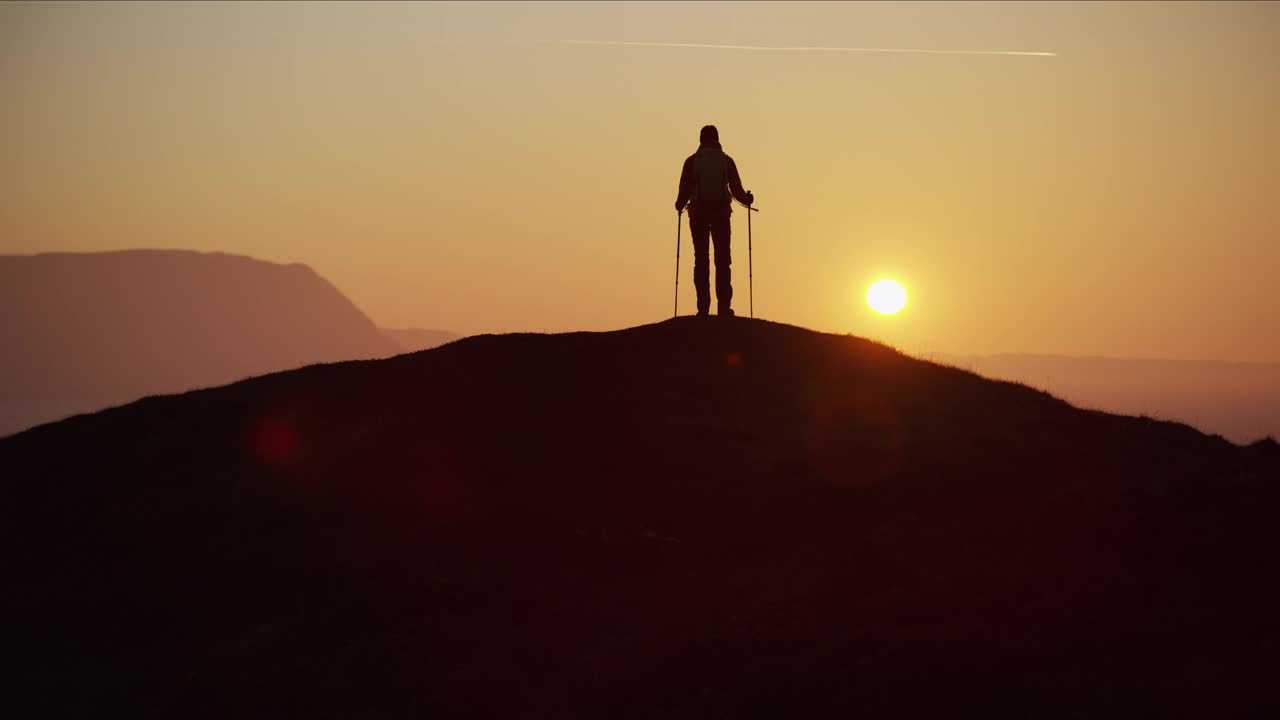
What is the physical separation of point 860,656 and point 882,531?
127 inches

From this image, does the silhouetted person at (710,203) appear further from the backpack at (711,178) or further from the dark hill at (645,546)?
the dark hill at (645,546)

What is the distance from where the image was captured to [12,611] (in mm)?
18297

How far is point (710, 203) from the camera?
2486cm

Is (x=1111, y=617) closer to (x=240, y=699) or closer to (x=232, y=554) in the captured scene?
(x=240, y=699)

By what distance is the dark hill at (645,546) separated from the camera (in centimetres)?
1466

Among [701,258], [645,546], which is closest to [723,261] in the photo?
[701,258]

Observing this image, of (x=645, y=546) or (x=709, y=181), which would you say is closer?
(x=645, y=546)

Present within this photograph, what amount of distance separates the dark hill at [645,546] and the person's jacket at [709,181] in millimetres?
2208

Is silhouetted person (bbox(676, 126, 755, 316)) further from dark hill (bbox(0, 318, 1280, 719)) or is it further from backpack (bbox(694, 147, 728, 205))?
dark hill (bbox(0, 318, 1280, 719))

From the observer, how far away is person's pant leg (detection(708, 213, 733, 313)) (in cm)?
2502

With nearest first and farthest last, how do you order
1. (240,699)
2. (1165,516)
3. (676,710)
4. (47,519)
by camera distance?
1. (676,710)
2. (240,699)
3. (1165,516)
4. (47,519)

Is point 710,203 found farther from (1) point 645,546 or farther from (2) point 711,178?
(1) point 645,546

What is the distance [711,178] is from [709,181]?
0.07 m

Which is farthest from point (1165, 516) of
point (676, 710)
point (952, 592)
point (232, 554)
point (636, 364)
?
point (232, 554)
